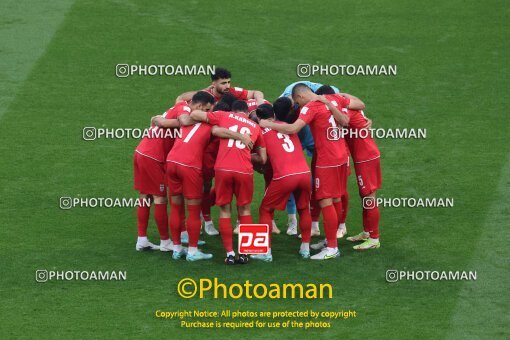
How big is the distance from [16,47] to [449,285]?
10.2m

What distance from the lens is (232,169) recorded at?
13852mm

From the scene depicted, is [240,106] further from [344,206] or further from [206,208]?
[344,206]

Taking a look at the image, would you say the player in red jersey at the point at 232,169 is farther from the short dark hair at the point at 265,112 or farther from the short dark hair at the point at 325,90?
the short dark hair at the point at 325,90

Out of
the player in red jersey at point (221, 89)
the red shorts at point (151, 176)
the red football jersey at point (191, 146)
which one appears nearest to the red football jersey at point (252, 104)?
the player in red jersey at point (221, 89)

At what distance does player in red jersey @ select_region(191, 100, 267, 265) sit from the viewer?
13.9m

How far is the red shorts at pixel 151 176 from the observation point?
47.3 ft

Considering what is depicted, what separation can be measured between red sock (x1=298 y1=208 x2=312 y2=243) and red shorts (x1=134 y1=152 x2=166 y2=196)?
1695mm

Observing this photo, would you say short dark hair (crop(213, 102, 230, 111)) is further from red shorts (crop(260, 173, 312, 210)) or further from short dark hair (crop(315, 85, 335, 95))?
short dark hair (crop(315, 85, 335, 95))

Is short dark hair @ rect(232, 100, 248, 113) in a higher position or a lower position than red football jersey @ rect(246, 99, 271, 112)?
higher

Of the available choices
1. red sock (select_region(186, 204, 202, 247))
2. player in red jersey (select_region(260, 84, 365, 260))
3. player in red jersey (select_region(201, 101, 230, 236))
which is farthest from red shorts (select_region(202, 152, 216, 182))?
player in red jersey (select_region(260, 84, 365, 260))

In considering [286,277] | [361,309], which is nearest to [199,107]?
[286,277]

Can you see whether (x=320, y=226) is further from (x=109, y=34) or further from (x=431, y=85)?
(x=109, y=34)

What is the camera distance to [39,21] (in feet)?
71.3

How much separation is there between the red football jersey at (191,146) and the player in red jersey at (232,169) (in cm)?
14
